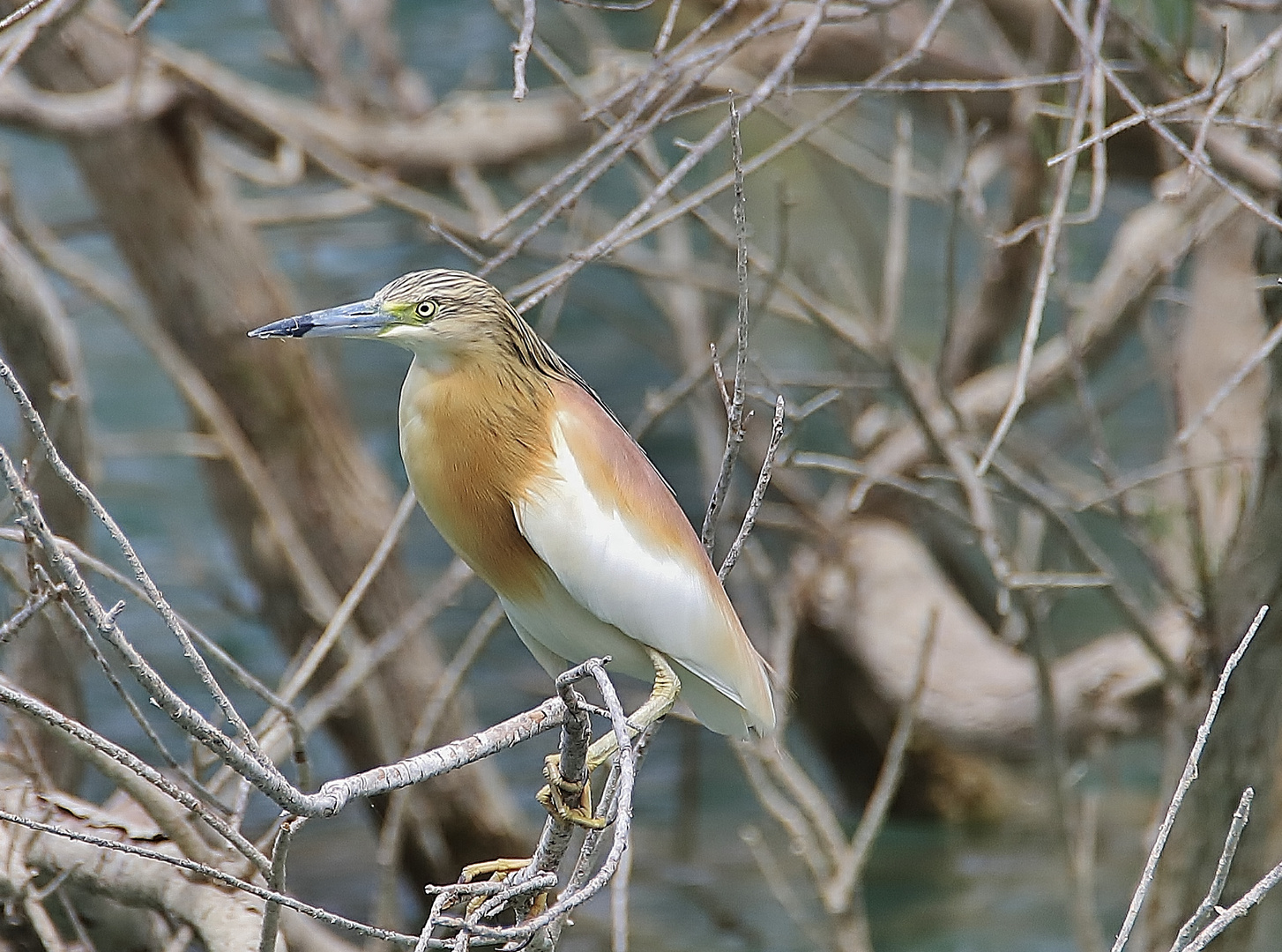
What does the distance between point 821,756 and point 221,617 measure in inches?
84.3

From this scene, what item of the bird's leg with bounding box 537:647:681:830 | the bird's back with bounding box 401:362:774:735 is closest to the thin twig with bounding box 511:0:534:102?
the bird's back with bounding box 401:362:774:735

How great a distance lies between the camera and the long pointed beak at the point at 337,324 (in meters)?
1.23

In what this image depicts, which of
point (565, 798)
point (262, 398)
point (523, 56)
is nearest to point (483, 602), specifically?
point (262, 398)

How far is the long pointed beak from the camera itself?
1.23m

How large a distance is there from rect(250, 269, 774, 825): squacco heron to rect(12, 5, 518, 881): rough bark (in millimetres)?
1442

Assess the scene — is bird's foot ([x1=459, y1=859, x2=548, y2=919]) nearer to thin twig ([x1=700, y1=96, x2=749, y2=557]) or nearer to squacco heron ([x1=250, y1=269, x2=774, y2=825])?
squacco heron ([x1=250, y1=269, x2=774, y2=825])

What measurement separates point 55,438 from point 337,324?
103 cm

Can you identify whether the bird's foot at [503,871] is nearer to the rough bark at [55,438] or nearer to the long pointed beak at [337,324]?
the long pointed beak at [337,324]

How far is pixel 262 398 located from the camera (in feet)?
9.84

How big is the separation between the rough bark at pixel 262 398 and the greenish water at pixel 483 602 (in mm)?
199

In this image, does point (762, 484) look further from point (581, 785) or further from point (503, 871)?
point (503, 871)

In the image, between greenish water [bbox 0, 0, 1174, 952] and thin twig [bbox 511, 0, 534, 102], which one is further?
greenish water [bbox 0, 0, 1174, 952]

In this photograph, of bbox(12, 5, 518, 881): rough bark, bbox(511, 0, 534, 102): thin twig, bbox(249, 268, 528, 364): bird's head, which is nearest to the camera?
bbox(511, 0, 534, 102): thin twig

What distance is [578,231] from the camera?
9.52 feet
